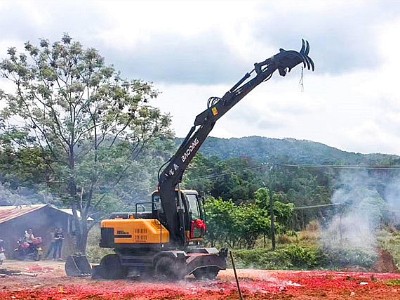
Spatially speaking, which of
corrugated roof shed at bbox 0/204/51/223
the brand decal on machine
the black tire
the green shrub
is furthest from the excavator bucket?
corrugated roof shed at bbox 0/204/51/223

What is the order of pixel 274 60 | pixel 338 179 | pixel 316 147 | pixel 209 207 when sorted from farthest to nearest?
pixel 316 147
pixel 338 179
pixel 209 207
pixel 274 60

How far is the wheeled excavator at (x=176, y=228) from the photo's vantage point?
66.7 feet

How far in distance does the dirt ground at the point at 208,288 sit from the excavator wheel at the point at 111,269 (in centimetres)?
53

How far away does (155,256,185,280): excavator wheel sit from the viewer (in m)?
20.0

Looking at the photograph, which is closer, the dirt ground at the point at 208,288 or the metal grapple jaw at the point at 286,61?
the dirt ground at the point at 208,288

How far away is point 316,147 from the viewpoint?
96375 millimetres

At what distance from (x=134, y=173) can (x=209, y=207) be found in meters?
9.85

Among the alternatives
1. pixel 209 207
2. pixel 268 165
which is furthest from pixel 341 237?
pixel 209 207

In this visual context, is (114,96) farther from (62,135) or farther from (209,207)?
(209,207)

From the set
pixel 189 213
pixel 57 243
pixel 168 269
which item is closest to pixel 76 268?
pixel 168 269

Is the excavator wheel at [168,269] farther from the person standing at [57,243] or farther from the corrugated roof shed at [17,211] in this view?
the corrugated roof shed at [17,211]

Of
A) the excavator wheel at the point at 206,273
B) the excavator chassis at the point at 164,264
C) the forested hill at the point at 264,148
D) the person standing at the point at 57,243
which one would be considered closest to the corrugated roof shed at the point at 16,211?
the person standing at the point at 57,243

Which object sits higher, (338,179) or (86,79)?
(86,79)

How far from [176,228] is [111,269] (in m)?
3.07
